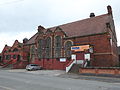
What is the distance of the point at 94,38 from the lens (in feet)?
93.7

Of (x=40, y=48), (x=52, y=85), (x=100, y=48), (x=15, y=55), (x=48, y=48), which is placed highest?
(x=40, y=48)

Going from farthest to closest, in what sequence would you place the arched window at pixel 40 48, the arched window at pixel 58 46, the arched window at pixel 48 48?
the arched window at pixel 40 48 < the arched window at pixel 48 48 < the arched window at pixel 58 46

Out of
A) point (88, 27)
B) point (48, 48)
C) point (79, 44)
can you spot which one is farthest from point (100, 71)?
point (48, 48)

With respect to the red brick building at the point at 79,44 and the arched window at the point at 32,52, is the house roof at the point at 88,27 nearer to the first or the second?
the red brick building at the point at 79,44

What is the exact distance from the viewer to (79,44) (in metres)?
30.1

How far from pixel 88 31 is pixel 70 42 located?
528cm

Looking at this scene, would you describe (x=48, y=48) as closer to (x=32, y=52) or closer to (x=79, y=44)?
(x=32, y=52)

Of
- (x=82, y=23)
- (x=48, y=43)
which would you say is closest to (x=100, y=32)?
(x=82, y=23)

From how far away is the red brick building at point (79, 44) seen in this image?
27.0 m

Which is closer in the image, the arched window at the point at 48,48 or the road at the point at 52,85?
the road at the point at 52,85

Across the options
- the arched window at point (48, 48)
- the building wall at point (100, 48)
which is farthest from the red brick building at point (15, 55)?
the building wall at point (100, 48)

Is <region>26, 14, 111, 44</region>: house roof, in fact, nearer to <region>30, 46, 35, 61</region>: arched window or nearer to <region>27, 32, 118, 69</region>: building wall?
<region>27, 32, 118, 69</region>: building wall

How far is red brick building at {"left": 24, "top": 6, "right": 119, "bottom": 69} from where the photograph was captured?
88.6 feet

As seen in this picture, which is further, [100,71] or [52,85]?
[100,71]
